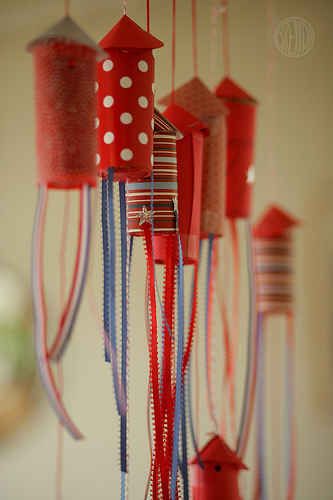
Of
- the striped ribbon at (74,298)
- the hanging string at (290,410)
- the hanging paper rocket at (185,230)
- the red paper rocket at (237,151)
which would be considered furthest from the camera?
the hanging string at (290,410)

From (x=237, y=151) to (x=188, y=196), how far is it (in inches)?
12.0

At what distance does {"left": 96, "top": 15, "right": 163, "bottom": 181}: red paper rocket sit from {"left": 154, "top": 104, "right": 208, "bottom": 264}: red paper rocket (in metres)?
0.11

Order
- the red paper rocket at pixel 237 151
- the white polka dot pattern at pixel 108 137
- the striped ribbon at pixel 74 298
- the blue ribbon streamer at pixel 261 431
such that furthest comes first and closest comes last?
the blue ribbon streamer at pixel 261 431 < the red paper rocket at pixel 237 151 < the white polka dot pattern at pixel 108 137 < the striped ribbon at pixel 74 298

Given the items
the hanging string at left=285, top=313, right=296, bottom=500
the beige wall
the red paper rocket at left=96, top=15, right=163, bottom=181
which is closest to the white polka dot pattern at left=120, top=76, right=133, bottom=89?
the red paper rocket at left=96, top=15, right=163, bottom=181

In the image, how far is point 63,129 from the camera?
840 millimetres

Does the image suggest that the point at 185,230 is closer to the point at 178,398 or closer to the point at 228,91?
the point at 178,398

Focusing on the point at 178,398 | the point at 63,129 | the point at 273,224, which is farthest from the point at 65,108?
the point at 273,224

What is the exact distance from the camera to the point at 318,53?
2432mm

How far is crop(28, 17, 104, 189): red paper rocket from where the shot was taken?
84cm

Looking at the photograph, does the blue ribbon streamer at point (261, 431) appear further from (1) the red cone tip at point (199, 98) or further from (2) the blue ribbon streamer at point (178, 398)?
(2) the blue ribbon streamer at point (178, 398)

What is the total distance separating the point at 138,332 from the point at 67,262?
0.37m

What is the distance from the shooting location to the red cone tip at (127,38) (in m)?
0.95

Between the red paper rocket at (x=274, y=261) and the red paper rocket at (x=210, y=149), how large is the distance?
68 cm

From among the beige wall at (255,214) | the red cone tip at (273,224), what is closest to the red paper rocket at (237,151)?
the red cone tip at (273,224)
